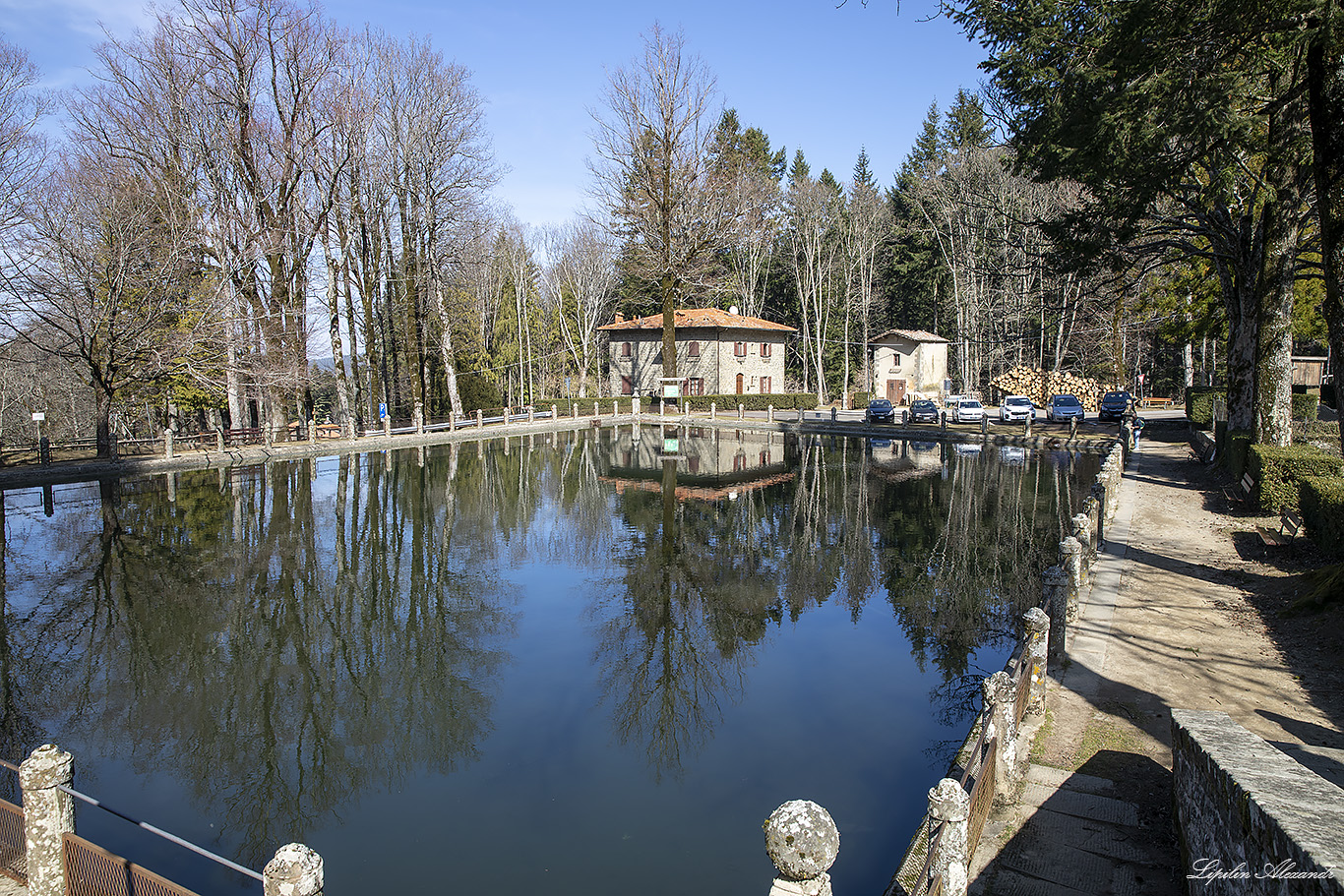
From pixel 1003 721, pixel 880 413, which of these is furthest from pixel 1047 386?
pixel 1003 721

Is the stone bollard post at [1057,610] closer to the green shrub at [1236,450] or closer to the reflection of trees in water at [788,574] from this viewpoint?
the reflection of trees in water at [788,574]

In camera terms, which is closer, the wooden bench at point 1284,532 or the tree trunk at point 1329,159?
the tree trunk at point 1329,159

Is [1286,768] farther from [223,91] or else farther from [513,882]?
[223,91]

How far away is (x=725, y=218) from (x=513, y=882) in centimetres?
4400

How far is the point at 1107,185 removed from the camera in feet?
64.8

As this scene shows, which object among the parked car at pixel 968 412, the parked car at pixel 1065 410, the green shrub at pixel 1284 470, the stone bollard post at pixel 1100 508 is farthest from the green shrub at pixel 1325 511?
the parked car at pixel 968 412

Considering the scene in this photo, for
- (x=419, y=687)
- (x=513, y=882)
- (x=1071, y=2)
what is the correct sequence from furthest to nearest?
(x=1071, y=2)
(x=419, y=687)
(x=513, y=882)

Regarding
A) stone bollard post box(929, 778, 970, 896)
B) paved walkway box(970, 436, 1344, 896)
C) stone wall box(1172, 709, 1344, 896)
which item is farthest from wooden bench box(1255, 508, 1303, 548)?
stone bollard post box(929, 778, 970, 896)

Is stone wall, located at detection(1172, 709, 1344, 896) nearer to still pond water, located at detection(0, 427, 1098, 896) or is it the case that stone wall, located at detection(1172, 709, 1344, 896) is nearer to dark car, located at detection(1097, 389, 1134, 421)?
still pond water, located at detection(0, 427, 1098, 896)

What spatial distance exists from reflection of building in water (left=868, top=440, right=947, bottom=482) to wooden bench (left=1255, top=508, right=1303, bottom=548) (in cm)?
1205

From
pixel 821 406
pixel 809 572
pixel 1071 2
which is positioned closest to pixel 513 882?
pixel 809 572

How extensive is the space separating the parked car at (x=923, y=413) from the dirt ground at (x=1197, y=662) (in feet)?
86.6

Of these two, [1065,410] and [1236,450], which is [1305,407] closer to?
[1236,450]

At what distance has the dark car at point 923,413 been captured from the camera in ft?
135
